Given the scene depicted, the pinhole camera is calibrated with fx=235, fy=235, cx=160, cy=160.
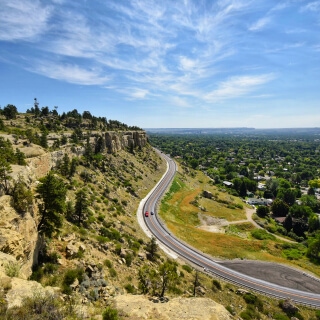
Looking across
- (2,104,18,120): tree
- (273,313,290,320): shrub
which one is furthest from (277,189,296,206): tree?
(2,104,18,120): tree

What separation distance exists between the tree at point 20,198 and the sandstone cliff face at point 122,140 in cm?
8524

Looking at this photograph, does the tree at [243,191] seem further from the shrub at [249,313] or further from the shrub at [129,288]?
the shrub at [129,288]

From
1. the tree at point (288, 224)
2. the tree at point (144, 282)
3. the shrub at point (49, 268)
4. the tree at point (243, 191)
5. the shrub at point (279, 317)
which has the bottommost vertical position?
the tree at point (288, 224)

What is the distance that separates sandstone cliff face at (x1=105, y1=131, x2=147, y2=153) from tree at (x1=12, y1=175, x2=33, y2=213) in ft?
280

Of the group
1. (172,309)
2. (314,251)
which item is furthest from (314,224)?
(172,309)

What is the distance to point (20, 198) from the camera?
76.9 ft

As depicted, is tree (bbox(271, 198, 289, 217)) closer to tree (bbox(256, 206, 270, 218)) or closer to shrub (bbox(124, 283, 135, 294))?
tree (bbox(256, 206, 270, 218))

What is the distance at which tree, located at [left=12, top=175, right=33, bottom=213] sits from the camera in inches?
914

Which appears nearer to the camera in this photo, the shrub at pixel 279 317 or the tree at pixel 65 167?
the shrub at pixel 279 317

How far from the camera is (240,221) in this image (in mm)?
91438

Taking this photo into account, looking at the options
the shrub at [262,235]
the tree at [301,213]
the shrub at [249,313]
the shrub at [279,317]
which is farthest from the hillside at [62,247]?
the tree at [301,213]

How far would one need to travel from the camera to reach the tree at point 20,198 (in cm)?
2320

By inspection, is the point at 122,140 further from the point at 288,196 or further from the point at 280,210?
the point at 288,196

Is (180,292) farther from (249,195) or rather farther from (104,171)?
(249,195)
